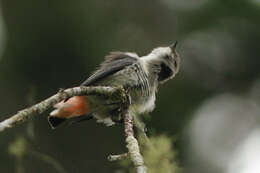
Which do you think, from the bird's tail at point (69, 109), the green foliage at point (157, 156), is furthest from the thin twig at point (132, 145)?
the bird's tail at point (69, 109)

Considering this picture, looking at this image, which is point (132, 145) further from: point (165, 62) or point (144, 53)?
point (144, 53)

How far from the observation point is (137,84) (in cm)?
445

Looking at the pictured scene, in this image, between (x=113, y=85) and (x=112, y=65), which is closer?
(x=113, y=85)

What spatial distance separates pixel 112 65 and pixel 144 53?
4788mm

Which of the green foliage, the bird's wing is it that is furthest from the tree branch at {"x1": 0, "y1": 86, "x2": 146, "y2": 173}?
the bird's wing

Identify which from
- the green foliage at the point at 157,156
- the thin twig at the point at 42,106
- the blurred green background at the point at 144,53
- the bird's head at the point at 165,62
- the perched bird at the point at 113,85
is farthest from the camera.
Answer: the blurred green background at the point at 144,53

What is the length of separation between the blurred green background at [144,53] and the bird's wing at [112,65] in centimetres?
234

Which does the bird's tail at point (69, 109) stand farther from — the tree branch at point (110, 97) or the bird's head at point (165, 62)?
the bird's head at point (165, 62)

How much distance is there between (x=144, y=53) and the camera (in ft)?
30.9

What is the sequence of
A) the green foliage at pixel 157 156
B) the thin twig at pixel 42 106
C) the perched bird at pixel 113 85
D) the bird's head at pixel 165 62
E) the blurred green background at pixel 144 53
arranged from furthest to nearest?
the blurred green background at pixel 144 53 < the bird's head at pixel 165 62 < the perched bird at pixel 113 85 < the green foliage at pixel 157 156 < the thin twig at pixel 42 106

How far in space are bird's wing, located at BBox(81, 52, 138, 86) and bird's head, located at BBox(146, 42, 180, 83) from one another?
296 millimetres

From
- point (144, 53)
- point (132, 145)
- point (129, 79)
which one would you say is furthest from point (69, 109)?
point (144, 53)

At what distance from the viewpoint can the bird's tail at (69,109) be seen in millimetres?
4438

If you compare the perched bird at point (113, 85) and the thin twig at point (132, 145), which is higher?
the perched bird at point (113, 85)
